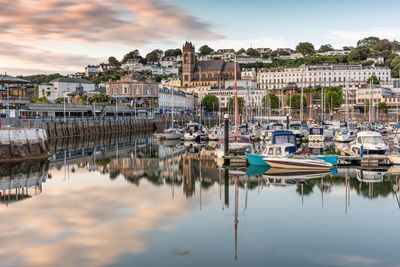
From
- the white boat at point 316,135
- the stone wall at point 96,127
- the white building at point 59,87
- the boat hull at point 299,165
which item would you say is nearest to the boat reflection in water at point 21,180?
the boat hull at point 299,165

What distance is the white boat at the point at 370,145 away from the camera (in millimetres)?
33219

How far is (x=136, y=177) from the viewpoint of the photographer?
1144 inches

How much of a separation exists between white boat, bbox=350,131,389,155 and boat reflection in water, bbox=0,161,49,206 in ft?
73.1

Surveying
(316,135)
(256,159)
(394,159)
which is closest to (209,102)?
(316,135)

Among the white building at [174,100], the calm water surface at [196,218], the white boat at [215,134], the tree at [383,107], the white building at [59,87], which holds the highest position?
the white building at [59,87]

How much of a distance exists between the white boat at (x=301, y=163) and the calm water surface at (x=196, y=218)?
901mm

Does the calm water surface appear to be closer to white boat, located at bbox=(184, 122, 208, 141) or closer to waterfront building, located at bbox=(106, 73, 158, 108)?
white boat, located at bbox=(184, 122, 208, 141)

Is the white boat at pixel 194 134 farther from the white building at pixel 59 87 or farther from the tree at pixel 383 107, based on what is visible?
the tree at pixel 383 107

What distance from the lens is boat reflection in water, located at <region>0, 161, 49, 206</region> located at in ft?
74.9

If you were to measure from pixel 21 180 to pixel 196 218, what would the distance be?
13178 millimetres

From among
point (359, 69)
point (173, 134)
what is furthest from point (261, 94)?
point (173, 134)

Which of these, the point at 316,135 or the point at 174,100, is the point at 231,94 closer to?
the point at 174,100

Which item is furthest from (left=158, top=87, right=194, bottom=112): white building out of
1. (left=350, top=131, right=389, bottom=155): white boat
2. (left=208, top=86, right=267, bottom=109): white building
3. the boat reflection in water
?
the boat reflection in water

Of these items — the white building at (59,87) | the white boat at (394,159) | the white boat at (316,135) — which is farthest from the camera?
the white building at (59,87)
